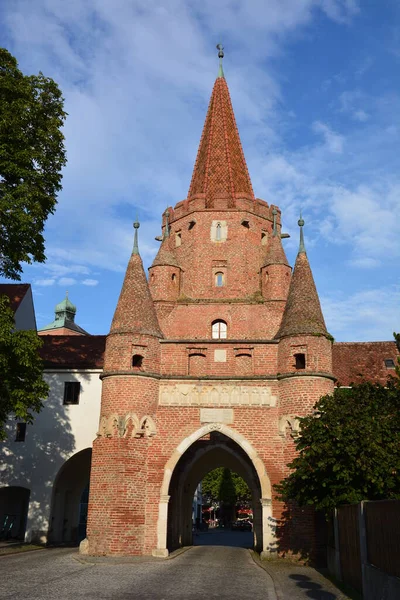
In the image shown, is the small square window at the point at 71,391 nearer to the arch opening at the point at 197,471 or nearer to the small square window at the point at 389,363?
the arch opening at the point at 197,471

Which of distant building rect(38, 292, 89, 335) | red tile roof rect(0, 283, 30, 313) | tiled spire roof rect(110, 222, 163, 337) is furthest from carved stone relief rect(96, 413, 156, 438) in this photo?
distant building rect(38, 292, 89, 335)

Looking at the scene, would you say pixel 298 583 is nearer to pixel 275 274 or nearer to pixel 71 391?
pixel 275 274

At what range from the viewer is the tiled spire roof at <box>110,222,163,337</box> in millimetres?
22734

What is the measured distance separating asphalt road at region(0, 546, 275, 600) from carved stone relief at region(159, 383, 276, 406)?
17.6ft

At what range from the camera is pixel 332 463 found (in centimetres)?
1505

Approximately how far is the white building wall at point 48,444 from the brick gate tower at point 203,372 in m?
4.72

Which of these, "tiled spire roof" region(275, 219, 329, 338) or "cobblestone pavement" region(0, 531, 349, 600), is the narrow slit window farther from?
"cobblestone pavement" region(0, 531, 349, 600)

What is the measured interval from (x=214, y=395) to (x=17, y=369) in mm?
7648

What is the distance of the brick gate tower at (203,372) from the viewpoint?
20.3 meters

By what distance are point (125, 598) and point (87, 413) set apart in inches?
627

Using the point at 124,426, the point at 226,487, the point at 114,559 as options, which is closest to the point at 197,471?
the point at 124,426

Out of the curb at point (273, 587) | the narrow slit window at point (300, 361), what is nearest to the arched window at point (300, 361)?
the narrow slit window at point (300, 361)

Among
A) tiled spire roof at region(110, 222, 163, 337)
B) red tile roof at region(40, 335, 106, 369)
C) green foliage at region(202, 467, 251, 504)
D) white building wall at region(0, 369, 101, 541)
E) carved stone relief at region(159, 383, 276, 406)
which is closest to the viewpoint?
carved stone relief at region(159, 383, 276, 406)

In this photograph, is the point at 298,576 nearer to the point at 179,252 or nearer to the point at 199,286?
the point at 199,286
